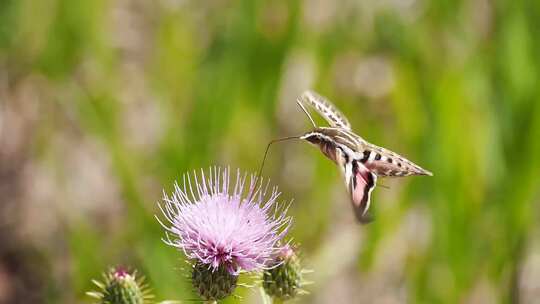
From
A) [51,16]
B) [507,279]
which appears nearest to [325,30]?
[51,16]

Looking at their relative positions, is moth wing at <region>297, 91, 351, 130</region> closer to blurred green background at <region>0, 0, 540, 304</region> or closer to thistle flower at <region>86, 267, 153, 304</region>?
thistle flower at <region>86, 267, 153, 304</region>

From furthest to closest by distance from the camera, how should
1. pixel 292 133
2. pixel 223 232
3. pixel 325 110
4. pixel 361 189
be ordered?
pixel 292 133
pixel 325 110
pixel 223 232
pixel 361 189

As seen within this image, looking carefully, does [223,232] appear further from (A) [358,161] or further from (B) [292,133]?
(B) [292,133]

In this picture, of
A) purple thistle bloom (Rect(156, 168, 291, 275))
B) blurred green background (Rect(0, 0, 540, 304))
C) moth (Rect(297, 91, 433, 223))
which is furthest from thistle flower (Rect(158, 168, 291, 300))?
blurred green background (Rect(0, 0, 540, 304))

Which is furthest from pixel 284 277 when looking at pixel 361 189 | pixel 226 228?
pixel 361 189

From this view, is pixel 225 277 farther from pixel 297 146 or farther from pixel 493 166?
pixel 297 146

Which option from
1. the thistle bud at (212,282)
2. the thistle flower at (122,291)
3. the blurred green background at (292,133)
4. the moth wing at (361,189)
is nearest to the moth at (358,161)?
the moth wing at (361,189)
